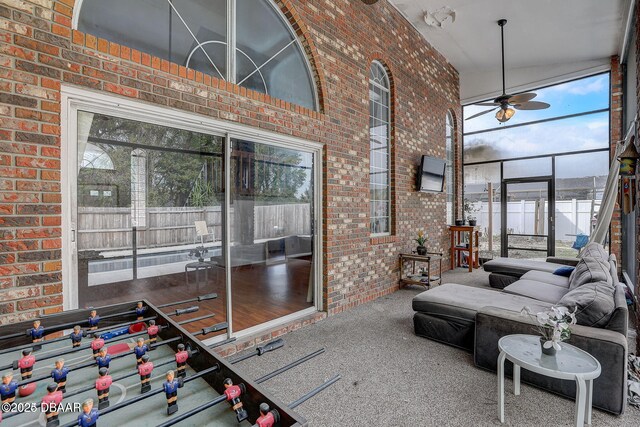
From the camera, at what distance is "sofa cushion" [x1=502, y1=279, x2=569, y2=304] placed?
126 inches

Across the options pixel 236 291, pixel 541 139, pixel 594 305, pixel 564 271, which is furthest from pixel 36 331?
pixel 541 139

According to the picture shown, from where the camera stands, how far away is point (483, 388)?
225cm

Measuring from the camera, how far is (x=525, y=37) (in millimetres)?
5234

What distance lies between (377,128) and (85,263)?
405cm

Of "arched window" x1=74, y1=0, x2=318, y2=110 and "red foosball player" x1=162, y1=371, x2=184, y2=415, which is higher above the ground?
"arched window" x1=74, y1=0, x2=318, y2=110

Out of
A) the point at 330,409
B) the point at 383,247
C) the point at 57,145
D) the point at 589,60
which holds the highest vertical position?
the point at 589,60

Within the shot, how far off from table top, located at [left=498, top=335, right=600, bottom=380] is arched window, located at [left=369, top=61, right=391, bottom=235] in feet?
8.91

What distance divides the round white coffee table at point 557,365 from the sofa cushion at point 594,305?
38cm

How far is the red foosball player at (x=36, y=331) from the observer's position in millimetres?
1275

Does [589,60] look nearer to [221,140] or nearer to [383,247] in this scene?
[383,247]

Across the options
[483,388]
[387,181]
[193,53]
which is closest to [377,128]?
[387,181]

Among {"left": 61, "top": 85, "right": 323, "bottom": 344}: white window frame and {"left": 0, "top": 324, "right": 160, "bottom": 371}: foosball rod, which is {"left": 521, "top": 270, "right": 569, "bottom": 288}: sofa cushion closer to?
{"left": 61, "top": 85, "right": 323, "bottom": 344}: white window frame

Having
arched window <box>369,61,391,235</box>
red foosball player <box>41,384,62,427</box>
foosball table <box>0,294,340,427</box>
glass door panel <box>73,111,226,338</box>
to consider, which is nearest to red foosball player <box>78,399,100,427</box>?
foosball table <box>0,294,340,427</box>

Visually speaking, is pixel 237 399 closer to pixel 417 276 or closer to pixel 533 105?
pixel 417 276
